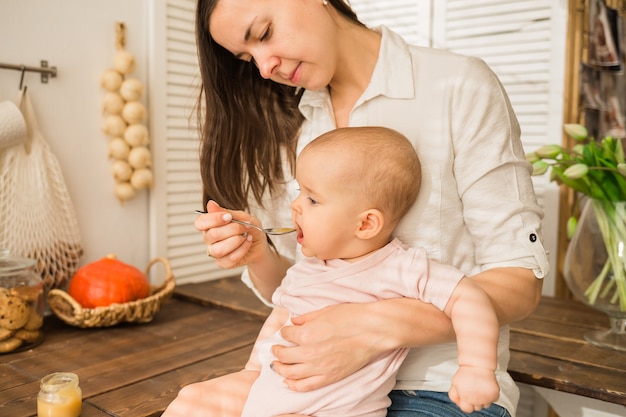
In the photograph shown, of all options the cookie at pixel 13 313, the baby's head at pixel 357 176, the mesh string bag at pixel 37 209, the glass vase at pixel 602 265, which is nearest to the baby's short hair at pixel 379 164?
the baby's head at pixel 357 176

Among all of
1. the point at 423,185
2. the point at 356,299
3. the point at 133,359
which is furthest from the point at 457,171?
the point at 133,359

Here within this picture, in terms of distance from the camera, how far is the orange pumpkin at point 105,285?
5.56ft

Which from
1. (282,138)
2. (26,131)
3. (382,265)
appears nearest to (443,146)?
(382,265)

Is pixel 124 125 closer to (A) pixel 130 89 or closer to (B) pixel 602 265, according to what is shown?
(A) pixel 130 89

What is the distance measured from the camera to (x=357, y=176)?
3.31 ft

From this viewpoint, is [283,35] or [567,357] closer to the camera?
[283,35]

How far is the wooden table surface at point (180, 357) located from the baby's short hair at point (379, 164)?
0.63 meters

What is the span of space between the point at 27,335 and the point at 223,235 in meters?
0.78

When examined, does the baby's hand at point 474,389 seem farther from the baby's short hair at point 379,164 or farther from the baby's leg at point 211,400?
Answer: the baby's leg at point 211,400

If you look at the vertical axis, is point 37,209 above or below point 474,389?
above

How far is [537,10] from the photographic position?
2166mm

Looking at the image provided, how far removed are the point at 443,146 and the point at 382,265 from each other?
26 cm

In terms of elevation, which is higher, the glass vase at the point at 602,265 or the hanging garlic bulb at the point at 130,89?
the hanging garlic bulb at the point at 130,89

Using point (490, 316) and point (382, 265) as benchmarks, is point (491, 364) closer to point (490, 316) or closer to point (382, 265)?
point (490, 316)
